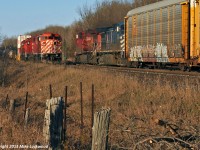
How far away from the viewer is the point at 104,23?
242 feet

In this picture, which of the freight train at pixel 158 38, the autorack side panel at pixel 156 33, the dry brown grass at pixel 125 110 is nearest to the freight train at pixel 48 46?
the freight train at pixel 158 38

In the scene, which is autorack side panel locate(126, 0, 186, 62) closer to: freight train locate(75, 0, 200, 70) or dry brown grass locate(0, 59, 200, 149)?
freight train locate(75, 0, 200, 70)

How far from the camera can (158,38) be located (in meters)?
24.2

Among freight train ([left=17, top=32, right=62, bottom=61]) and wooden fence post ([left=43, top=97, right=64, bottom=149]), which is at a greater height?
freight train ([left=17, top=32, right=62, bottom=61])

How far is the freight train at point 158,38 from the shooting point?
68.3 feet

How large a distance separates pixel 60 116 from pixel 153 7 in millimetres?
19393

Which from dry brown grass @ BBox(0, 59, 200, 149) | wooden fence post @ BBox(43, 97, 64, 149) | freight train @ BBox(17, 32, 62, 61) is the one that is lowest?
dry brown grass @ BBox(0, 59, 200, 149)

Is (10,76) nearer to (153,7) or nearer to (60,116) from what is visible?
(153,7)

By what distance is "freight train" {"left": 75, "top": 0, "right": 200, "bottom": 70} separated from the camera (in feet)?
68.3

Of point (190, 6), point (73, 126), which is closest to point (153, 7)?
point (190, 6)

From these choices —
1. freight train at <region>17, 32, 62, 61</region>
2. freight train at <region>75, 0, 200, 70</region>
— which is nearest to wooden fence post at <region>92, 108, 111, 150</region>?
freight train at <region>75, 0, 200, 70</region>

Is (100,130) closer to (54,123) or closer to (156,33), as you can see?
(54,123)

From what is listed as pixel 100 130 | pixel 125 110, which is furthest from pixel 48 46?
pixel 100 130

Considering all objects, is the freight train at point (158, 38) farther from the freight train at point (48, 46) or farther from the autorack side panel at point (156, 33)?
the freight train at point (48, 46)
